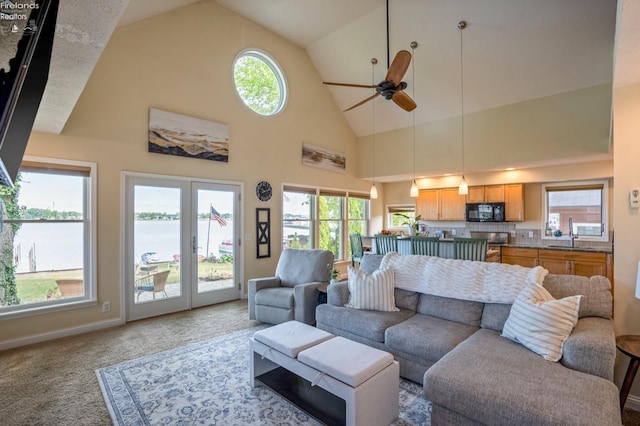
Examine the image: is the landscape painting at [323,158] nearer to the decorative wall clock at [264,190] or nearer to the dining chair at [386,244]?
the decorative wall clock at [264,190]

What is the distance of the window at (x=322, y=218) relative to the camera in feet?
20.9

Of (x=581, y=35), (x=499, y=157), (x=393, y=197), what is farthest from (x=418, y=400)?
(x=393, y=197)

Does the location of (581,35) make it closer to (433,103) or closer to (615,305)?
(433,103)

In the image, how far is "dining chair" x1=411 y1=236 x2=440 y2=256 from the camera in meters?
4.30

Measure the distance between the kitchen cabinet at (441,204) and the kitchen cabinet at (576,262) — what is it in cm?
182

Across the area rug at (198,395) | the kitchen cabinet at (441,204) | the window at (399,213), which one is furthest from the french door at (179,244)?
the window at (399,213)

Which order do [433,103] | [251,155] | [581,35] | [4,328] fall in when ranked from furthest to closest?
[433,103], [251,155], [581,35], [4,328]

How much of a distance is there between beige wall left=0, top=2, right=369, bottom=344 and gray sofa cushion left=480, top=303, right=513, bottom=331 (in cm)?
393

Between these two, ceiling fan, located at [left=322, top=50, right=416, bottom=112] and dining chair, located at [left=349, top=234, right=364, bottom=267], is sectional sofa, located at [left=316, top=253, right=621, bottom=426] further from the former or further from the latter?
ceiling fan, located at [left=322, top=50, right=416, bottom=112]

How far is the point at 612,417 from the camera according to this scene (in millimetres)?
1479

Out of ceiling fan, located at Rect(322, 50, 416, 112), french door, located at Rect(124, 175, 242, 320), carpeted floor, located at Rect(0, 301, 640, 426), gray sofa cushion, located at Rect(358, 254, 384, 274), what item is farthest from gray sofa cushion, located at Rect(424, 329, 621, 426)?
french door, located at Rect(124, 175, 242, 320)

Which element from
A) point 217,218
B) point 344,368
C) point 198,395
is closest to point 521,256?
point 344,368

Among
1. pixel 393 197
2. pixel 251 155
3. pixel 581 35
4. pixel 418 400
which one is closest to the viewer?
pixel 418 400

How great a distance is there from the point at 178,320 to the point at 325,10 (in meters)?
5.42
